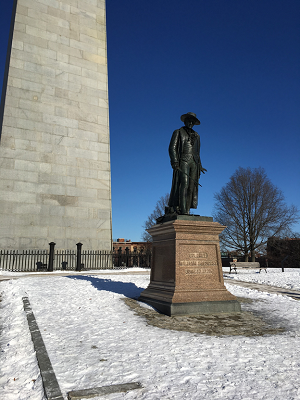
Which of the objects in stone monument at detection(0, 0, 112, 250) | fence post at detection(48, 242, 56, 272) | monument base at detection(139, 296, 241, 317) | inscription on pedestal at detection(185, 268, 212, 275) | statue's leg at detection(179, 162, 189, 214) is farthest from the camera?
stone monument at detection(0, 0, 112, 250)

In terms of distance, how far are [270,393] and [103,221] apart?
18273mm

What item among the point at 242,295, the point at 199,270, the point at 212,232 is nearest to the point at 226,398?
the point at 199,270

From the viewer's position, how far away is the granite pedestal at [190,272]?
245 inches

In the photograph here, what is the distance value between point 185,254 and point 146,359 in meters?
3.20

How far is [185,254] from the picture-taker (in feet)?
21.6

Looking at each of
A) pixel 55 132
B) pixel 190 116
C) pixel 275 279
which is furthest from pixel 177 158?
pixel 55 132

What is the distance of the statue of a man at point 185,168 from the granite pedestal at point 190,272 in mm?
736

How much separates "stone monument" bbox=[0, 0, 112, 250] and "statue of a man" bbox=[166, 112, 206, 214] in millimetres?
13086

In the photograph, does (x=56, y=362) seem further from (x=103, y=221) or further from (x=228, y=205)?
(x=228, y=205)

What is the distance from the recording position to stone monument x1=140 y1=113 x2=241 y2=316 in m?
6.30

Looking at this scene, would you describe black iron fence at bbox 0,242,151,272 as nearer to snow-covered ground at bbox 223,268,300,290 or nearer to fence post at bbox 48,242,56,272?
fence post at bbox 48,242,56,272

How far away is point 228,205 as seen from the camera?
32.0 meters

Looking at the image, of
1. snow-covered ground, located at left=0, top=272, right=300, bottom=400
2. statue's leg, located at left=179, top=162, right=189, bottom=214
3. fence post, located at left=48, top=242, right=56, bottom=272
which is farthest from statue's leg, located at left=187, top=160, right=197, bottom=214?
fence post, located at left=48, top=242, right=56, bottom=272

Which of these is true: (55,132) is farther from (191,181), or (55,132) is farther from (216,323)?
(216,323)
